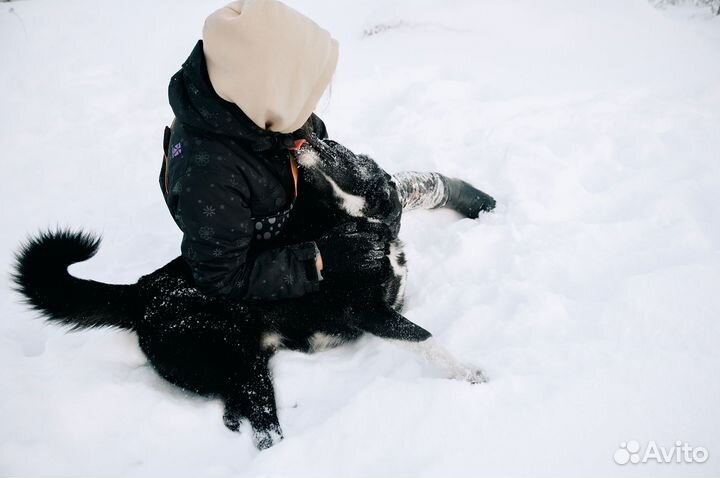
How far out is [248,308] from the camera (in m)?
1.81

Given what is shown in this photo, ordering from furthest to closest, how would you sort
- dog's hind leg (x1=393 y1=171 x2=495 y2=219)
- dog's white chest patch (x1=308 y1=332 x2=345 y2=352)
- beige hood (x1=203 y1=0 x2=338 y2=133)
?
dog's hind leg (x1=393 y1=171 x2=495 y2=219), dog's white chest patch (x1=308 y1=332 x2=345 y2=352), beige hood (x1=203 y1=0 x2=338 y2=133)

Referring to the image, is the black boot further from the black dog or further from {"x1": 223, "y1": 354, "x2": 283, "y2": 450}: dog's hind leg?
{"x1": 223, "y1": 354, "x2": 283, "y2": 450}: dog's hind leg

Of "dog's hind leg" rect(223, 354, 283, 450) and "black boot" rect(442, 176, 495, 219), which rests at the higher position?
"black boot" rect(442, 176, 495, 219)

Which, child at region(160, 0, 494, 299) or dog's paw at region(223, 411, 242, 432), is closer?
child at region(160, 0, 494, 299)

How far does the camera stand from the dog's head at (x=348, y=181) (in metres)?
1.69

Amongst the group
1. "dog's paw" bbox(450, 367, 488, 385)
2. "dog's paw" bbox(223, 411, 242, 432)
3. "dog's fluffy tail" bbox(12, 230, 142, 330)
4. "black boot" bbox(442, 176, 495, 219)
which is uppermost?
"dog's fluffy tail" bbox(12, 230, 142, 330)

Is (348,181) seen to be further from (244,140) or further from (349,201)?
(244,140)

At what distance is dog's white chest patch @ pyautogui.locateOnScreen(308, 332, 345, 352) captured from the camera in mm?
2027

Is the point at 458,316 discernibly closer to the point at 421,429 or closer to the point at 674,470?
the point at 421,429

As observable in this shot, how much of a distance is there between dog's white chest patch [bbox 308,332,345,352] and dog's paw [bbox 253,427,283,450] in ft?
1.35

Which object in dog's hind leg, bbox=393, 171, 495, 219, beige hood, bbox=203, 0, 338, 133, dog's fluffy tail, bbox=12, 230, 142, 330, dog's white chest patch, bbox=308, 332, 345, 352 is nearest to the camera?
beige hood, bbox=203, 0, 338, 133

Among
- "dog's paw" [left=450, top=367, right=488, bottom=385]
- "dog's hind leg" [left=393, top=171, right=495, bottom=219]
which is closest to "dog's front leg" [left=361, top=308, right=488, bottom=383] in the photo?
"dog's paw" [left=450, top=367, right=488, bottom=385]

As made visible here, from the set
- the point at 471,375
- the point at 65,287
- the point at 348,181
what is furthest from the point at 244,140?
the point at 471,375

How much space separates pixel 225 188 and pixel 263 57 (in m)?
0.46
